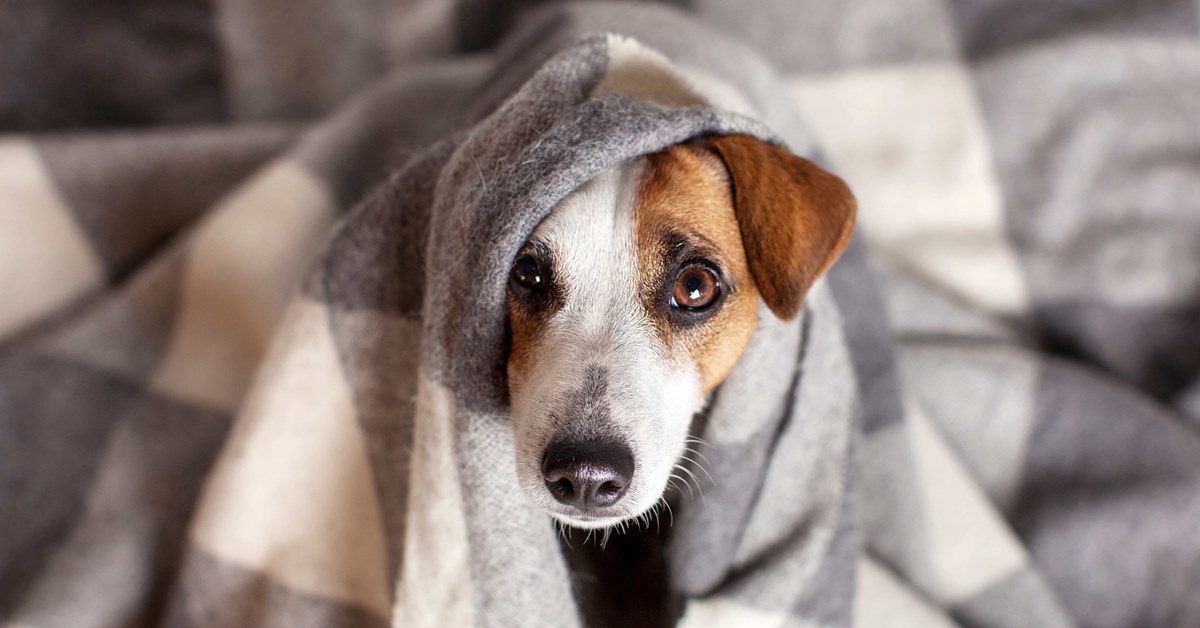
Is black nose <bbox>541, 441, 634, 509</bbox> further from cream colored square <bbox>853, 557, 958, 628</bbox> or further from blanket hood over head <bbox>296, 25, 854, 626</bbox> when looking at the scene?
cream colored square <bbox>853, 557, 958, 628</bbox>

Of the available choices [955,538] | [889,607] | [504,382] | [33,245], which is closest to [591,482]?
[504,382]

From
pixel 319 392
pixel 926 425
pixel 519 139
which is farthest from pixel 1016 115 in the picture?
pixel 319 392

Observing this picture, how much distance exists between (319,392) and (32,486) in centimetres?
61

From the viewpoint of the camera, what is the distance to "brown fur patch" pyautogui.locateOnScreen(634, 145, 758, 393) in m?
0.80

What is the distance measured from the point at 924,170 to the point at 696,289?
88cm

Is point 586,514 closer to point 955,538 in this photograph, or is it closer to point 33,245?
point 955,538

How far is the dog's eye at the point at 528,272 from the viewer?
2.62ft

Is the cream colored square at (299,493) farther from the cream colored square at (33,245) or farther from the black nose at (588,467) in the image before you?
the cream colored square at (33,245)

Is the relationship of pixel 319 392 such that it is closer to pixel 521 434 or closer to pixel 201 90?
pixel 521 434

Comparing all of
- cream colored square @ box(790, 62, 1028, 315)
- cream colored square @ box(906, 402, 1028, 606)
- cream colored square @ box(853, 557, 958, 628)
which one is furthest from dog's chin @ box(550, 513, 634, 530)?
cream colored square @ box(790, 62, 1028, 315)

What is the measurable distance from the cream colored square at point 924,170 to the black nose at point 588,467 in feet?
3.00

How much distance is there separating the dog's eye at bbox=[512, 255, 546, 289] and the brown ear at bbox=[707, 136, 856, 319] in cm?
19

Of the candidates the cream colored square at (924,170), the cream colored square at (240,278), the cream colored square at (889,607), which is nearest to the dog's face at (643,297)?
the cream colored square at (889,607)

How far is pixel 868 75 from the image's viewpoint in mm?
1546
